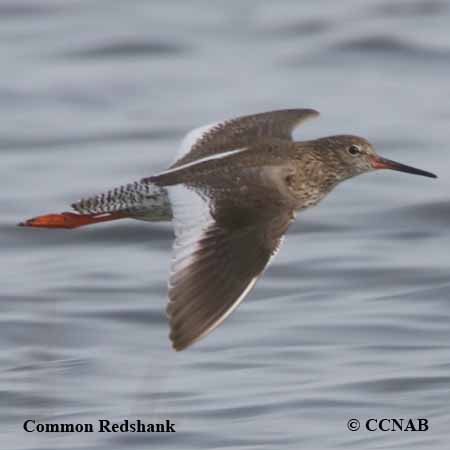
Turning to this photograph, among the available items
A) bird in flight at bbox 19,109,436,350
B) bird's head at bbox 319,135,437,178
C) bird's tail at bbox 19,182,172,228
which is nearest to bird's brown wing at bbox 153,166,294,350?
bird in flight at bbox 19,109,436,350

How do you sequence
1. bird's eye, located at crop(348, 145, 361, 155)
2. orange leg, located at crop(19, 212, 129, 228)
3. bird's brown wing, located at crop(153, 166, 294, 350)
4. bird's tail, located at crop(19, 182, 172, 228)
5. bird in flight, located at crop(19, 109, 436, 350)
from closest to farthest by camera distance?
1. bird's brown wing, located at crop(153, 166, 294, 350)
2. bird in flight, located at crop(19, 109, 436, 350)
3. bird's tail, located at crop(19, 182, 172, 228)
4. orange leg, located at crop(19, 212, 129, 228)
5. bird's eye, located at crop(348, 145, 361, 155)

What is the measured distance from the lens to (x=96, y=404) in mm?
9461

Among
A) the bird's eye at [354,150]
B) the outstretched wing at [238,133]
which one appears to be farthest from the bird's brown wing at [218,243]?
the bird's eye at [354,150]

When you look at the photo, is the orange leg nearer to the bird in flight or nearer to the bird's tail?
the bird in flight

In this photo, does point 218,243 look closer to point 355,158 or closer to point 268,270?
point 355,158

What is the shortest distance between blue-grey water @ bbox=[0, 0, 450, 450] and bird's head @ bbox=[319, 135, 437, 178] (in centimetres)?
100

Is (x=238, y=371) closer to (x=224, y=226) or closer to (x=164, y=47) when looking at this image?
(x=224, y=226)

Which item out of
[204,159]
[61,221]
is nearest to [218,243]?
[204,159]

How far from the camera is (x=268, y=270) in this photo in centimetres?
1210

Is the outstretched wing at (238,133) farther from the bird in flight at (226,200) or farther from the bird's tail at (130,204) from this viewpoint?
the bird's tail at (130,204)

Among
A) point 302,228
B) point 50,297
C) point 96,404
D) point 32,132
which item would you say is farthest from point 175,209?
point 32,132

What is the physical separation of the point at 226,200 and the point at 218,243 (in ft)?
1.02

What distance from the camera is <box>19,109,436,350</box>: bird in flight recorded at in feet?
26.8

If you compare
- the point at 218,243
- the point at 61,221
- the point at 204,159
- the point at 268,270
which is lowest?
the point at 268,270
